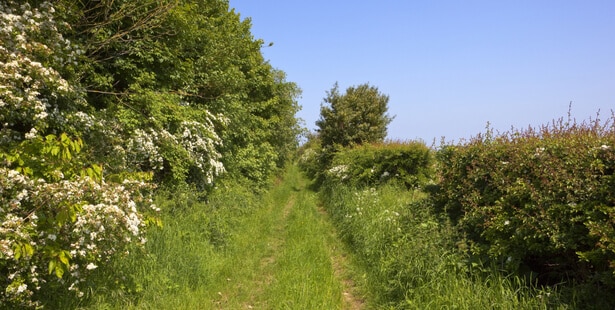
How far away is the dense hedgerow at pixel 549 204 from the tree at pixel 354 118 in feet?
46.3

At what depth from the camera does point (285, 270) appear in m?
6.05

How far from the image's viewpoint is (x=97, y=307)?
3.92 metres

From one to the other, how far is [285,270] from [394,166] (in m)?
6.95

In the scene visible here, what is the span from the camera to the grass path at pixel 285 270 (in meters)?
4.99

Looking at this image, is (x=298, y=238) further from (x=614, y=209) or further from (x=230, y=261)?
(x=614, y=209)

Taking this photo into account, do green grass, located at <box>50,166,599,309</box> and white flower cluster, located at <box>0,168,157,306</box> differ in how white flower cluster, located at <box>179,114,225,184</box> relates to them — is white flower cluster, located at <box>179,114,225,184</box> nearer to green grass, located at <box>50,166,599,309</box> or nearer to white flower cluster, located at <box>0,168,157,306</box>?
green grass, located at <box>50,166,599,309</box>

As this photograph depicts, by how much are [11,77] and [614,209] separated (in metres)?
6.27

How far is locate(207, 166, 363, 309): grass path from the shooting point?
4992 millimetres

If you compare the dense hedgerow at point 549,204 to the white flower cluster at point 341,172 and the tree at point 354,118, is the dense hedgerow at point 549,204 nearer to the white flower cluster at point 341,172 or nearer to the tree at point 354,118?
the white flower cluster at point 341,172

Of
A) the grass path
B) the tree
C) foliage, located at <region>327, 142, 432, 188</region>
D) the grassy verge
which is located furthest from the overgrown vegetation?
the tree

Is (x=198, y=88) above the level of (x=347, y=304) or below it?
above

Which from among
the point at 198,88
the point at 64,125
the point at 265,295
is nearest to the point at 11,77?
the point at 64,125

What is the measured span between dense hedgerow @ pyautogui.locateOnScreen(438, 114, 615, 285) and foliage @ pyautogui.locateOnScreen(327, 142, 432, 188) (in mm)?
5615

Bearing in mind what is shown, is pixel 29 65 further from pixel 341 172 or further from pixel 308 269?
pixel 341 172
